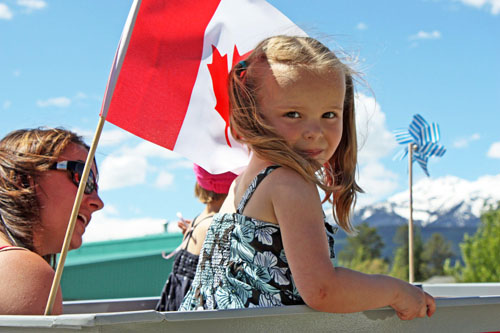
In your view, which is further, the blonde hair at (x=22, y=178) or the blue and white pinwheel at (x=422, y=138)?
the blue and white pinwheel at (x=422, y=138)

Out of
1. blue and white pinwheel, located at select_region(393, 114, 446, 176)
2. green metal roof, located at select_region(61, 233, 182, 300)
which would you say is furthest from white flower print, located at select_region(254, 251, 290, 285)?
blue and white pinwheel, located at select_region(393, 114, 446, 176)

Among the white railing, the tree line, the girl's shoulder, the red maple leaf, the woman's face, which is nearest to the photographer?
the white railing

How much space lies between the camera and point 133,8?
2.17 m

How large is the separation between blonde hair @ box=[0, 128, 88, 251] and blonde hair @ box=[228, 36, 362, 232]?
65 centimetres

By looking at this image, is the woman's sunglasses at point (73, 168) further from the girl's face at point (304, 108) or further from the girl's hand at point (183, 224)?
the girl's hand at point (183, 224)

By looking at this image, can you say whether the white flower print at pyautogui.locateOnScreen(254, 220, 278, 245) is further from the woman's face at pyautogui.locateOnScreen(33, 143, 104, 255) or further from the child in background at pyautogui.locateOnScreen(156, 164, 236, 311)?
the child in background at pyautogui.locateOnScreen(156, 164, 236, 311)

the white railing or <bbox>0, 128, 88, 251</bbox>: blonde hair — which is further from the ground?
<bbox>0, 128, 88, 251</bbox>: blonde hair

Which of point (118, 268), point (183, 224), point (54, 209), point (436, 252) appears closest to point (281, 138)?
point (54, 209)

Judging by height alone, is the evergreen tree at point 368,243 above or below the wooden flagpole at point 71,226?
below

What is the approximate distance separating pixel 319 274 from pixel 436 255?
6614 centimetres

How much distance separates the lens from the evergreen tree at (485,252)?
85.4 feet

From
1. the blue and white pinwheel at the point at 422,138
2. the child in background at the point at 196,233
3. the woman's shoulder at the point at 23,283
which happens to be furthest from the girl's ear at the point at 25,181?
the blue and white pinwheel at the point at 422,138

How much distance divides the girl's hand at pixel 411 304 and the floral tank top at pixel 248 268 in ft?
1.01

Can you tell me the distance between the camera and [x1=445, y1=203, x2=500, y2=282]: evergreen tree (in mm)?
26031
